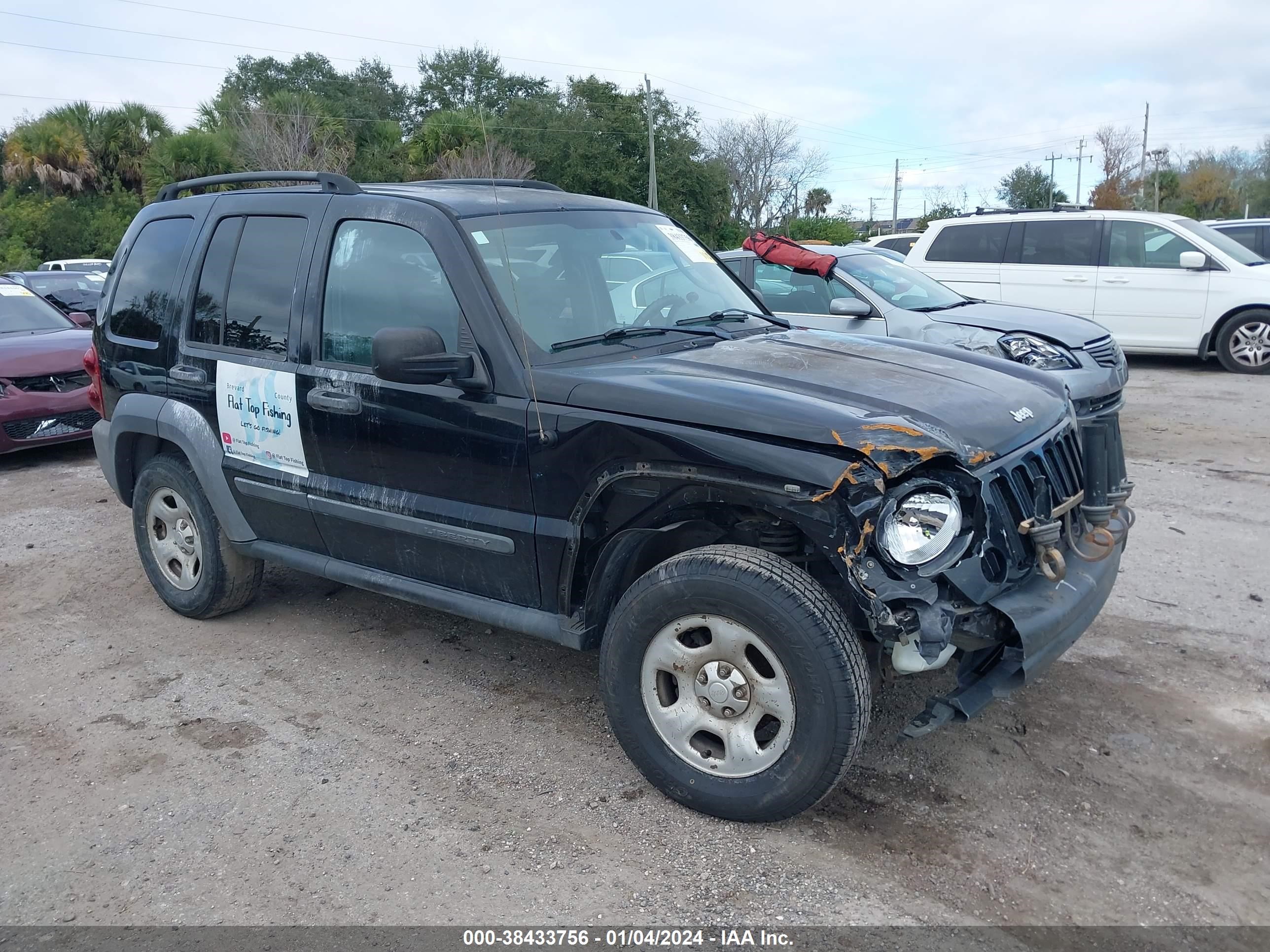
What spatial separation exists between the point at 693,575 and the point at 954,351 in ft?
5.62

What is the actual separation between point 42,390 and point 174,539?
475 centimetres

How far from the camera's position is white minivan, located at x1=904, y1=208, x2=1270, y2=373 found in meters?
11.6

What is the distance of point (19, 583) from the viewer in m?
5.77

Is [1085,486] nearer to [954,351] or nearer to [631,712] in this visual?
[954,351]

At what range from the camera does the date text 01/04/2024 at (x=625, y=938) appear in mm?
2703

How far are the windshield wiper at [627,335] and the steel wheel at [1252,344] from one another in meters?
9.92

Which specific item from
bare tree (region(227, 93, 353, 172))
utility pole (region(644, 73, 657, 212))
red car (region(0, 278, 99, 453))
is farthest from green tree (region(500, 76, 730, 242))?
red car (region(0, 278, 99, 453))

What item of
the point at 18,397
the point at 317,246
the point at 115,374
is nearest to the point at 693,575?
the point at 317,246

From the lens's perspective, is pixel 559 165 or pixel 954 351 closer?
pixel 954 351

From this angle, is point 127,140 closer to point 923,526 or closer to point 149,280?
point 149,280

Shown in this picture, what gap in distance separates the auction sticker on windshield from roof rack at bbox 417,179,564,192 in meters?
0.53

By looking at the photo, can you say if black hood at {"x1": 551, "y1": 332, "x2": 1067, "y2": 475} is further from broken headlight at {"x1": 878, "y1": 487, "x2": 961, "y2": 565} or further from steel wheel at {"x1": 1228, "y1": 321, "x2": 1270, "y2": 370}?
steel wheel at {"x1": 1228, "y1": 321, "x2": 1270, "y2": 370}

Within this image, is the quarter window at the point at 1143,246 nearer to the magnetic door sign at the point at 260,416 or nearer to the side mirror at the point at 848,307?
the side mirror at the point at 848,307

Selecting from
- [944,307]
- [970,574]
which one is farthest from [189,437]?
[944,307]
